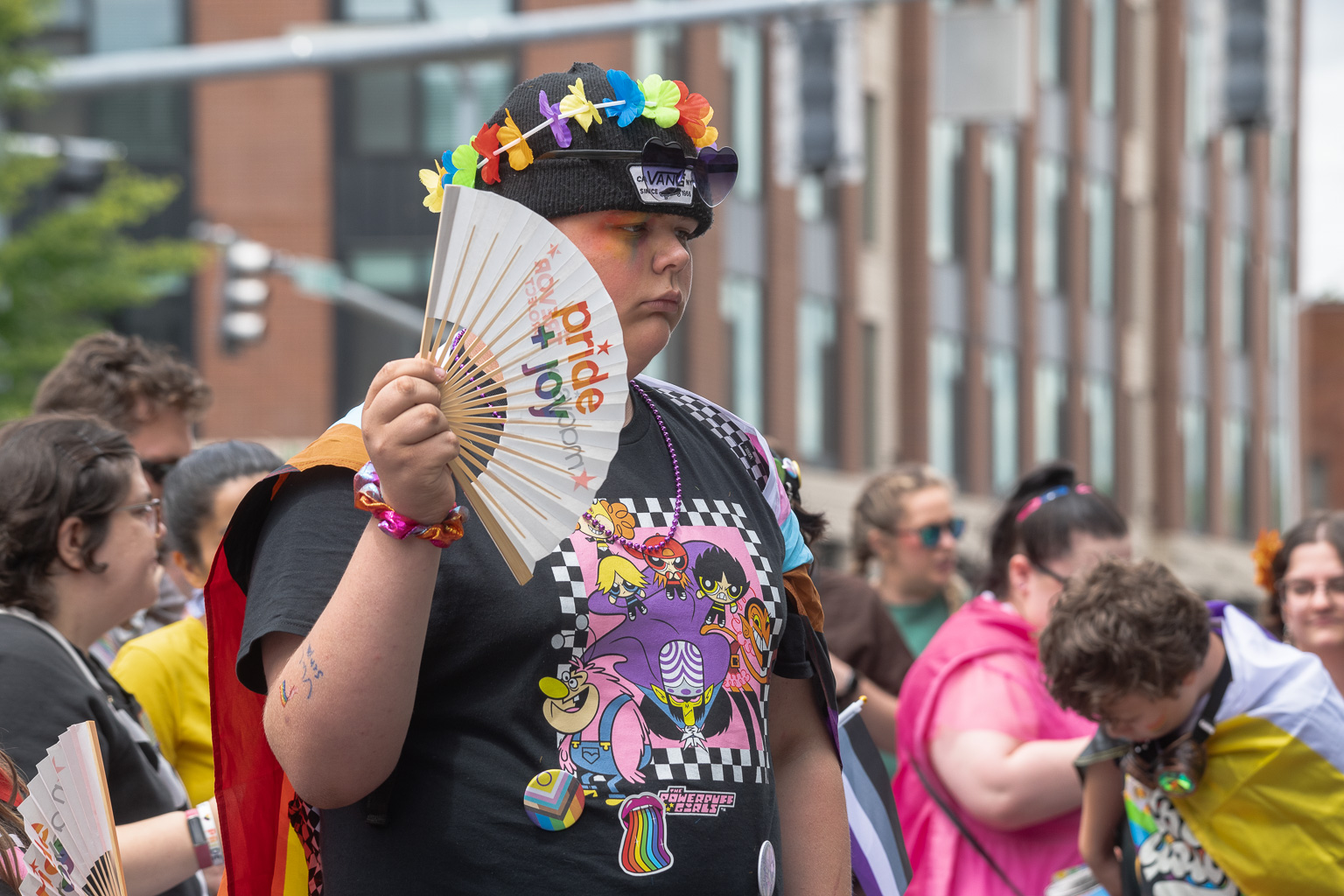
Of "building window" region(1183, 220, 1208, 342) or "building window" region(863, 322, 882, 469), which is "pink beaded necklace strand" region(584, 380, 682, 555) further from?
"building window" region(1183, 220, 1208, 342)

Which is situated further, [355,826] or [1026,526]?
[1026,526]

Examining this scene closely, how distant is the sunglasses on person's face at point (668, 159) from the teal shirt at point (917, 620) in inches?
165

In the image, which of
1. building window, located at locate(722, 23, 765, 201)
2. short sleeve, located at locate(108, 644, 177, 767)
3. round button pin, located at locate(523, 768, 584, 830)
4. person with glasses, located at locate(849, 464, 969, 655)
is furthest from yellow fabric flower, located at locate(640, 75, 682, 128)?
building window, located at locate(722, 23, 765, 201)

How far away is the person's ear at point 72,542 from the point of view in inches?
128

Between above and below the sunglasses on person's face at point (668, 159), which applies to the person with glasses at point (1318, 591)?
below

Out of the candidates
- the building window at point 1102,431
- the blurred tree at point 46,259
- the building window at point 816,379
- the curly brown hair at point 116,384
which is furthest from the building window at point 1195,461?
the curly brown hair at point 116,384

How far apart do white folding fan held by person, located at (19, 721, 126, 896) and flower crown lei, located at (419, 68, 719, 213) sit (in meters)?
0.85

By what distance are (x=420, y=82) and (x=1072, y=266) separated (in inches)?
571

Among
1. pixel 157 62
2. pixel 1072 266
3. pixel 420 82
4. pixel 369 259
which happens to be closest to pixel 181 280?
pixel 369 259

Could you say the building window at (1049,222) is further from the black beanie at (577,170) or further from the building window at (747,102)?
the black beanie at (577,170)

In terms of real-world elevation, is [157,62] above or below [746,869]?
above

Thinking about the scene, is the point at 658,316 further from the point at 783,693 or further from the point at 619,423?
the point at 783,693

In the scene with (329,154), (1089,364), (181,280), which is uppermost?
(329,154)

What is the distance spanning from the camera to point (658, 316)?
2.31 meters
